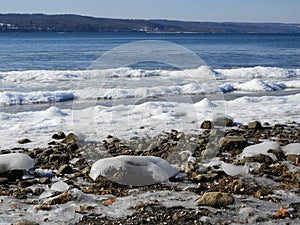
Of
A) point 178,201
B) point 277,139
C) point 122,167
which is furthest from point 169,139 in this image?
point 178,201

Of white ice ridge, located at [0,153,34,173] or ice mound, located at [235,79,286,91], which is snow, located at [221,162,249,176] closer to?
white ice ridge, located at [0,153,34,173]

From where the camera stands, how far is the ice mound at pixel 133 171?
5645 mm

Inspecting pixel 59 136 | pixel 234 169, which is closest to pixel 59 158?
pixel 59 136

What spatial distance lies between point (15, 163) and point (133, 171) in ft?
4.89

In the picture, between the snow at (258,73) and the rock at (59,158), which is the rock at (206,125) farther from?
the snow at (258,73)

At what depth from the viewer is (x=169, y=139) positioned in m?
8.12

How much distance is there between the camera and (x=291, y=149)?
6957 mm

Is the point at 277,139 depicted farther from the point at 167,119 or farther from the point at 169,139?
the point at 167,119

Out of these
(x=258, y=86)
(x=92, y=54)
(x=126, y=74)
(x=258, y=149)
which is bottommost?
(x=92, y=54)

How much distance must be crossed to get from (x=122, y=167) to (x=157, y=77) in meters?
15.9

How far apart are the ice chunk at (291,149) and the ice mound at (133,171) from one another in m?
1.84

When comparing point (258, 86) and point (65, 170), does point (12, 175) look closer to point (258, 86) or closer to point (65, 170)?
point (65, 170)

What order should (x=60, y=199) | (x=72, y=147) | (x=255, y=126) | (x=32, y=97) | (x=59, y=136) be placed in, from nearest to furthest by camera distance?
1. (x=60, y=199)
2. (x=72, y=147)
3. (x=59, y=136)
4. (x=255, y=126)
5. (x=32, y=97)

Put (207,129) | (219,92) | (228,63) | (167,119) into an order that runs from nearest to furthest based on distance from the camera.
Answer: (207,129)
(167,119)
(219,92)
(228,63)
